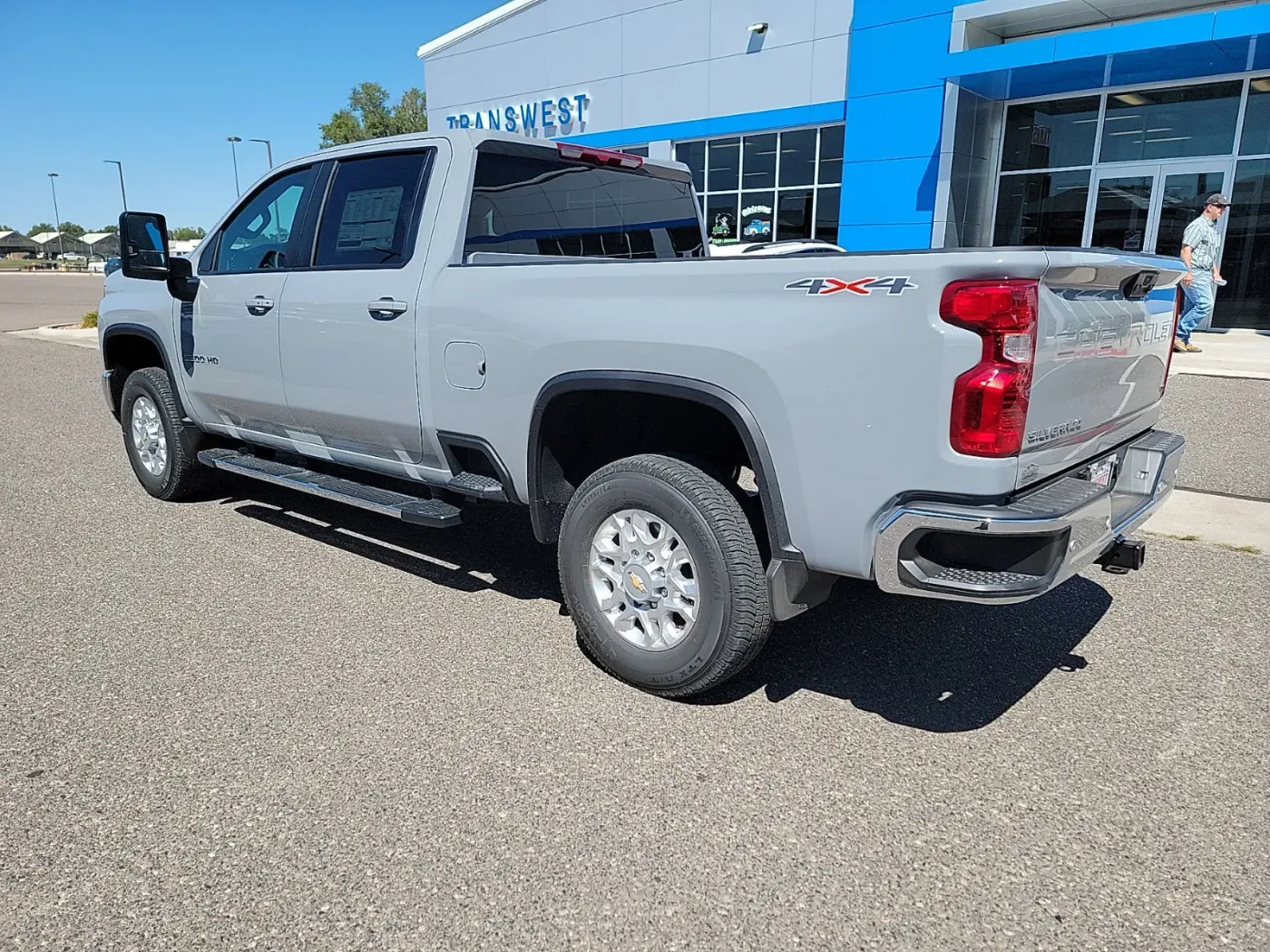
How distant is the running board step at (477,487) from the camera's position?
3947 mm

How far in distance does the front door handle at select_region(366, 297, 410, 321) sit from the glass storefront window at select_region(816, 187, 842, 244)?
15827mm

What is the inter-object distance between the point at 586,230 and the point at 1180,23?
12614 mm

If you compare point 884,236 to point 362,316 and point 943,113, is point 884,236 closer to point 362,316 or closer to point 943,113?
point 943,113

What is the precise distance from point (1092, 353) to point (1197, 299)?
1130 cm

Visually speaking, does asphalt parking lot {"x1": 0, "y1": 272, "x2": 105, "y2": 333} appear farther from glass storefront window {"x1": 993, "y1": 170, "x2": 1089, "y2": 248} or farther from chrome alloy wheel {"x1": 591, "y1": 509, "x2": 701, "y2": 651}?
chrome alloy wheel {"x1": 591, "y1": 509, "x2": 701, "y2": 651}

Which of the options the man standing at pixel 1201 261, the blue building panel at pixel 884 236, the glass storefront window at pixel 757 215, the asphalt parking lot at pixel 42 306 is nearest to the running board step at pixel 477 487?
the man standing at pixel 1201 261

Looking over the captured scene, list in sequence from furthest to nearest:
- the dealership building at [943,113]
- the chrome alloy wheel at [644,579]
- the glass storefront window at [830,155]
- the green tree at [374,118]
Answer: the green tree at [374,118], the glass storefront window at [830,155], the dealership building at [943,113], the chrome alloy wheel at [644,579]

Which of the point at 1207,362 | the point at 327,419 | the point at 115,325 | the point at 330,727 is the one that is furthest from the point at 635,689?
the point at 1207,362

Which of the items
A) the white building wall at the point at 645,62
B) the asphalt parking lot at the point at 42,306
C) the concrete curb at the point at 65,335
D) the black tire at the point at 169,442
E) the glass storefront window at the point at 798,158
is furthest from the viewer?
the asphalt parking lot at the point at 42,306

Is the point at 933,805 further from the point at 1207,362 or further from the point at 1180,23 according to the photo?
the point at 1180,23

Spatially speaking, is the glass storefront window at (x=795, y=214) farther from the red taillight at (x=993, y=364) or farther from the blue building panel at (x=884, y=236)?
the red taillight at (x=993, y=364)

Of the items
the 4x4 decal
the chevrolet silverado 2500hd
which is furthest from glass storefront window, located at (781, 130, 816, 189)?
the 4x4 decal

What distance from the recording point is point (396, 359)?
411cm

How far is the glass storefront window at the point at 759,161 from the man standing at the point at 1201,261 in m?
9.25
